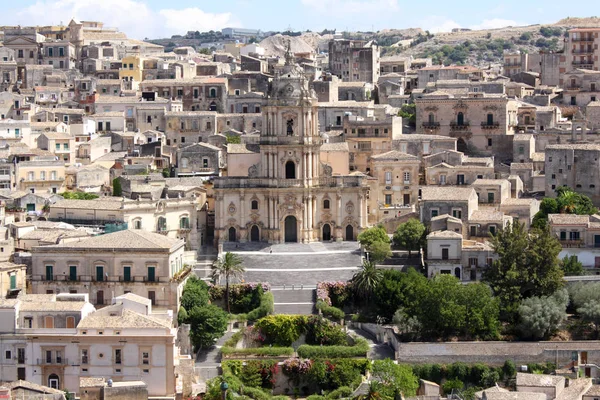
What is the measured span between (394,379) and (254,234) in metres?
21.8

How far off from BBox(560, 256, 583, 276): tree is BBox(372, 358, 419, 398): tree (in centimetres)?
1240

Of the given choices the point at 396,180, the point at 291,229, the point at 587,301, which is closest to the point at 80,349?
the point at 291,229

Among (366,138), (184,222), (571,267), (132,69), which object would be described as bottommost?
(571,267)

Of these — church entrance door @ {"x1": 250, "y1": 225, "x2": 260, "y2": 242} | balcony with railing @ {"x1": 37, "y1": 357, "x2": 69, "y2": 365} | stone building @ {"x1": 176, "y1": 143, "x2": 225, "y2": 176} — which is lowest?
balcony with railing @ {"x1": 37, "y1": 357, "x2": 69, "y2": 365}

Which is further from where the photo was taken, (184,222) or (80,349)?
(184,222)

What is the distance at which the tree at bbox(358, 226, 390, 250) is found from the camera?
3162 inches

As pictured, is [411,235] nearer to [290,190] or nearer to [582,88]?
[290,190]

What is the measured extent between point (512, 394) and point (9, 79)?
212ft

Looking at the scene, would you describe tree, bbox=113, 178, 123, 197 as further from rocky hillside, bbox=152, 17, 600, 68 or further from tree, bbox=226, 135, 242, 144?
rocky hillside, bbox=152, 17, 600, 68

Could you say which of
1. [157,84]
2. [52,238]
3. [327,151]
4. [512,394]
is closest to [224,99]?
[157,84]

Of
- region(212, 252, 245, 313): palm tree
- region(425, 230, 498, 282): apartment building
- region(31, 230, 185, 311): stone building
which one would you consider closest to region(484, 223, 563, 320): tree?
region(425, 230, 498, 282): apartment building

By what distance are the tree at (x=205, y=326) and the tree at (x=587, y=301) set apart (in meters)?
16.6

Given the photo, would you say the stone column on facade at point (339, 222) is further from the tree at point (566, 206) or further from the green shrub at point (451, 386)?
the green shrub at point (451, 386)

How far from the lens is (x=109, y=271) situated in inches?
2842
